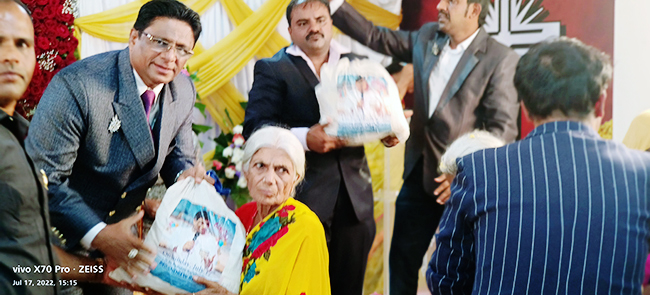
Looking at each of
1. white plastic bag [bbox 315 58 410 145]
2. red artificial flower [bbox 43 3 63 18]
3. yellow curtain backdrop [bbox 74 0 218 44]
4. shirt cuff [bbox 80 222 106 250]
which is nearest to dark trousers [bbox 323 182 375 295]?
white plastic bag [bbox 315 58 410 145]

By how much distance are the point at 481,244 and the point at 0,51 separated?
1.36 metres

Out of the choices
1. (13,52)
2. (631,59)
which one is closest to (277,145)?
(13,52)

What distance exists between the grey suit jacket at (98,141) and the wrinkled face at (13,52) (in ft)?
2.25

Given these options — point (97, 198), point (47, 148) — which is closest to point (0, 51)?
point (47, 148)

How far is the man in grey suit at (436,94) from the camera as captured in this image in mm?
3529

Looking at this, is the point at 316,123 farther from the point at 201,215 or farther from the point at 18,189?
the point at 18,189

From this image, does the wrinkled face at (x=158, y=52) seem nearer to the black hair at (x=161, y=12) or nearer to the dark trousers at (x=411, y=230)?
the black hair at (x=161, y=12)

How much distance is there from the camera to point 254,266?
2152 mm

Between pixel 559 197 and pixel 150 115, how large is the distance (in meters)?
1.72

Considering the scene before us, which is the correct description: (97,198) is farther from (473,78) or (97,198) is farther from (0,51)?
(473,78)

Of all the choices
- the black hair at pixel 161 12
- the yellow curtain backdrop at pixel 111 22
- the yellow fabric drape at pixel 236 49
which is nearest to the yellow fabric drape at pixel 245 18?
the yellow fabric drape at pixel 236 49

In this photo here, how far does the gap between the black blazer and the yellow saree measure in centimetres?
96

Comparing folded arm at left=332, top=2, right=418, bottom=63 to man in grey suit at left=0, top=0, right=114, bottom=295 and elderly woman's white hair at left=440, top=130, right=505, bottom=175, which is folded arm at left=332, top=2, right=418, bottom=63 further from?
man in grey suit at left=0, top=0, right=114, bottom=295

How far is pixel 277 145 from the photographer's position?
96.7 inches
